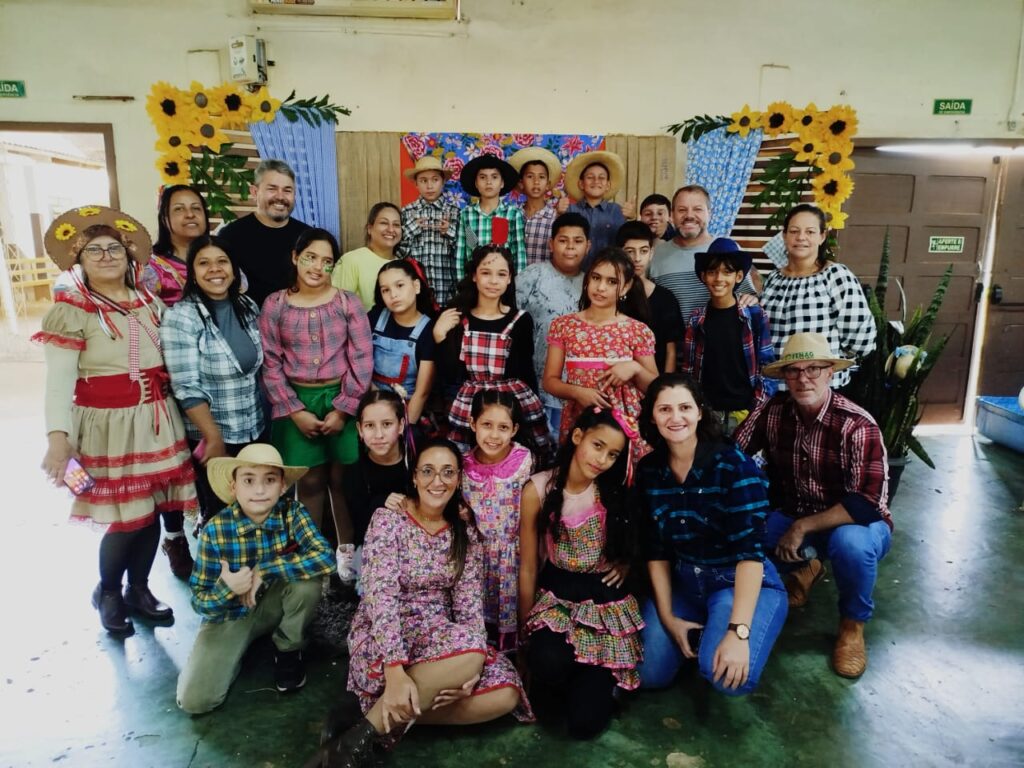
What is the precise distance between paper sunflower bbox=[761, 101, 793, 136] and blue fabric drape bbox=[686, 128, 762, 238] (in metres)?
0.09

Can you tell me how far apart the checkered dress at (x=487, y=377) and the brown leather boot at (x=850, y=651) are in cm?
136

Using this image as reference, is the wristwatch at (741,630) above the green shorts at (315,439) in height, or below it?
below

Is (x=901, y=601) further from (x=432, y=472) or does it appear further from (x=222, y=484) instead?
(x=222, y=484)

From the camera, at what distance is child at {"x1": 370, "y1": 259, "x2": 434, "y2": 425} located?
277 cm

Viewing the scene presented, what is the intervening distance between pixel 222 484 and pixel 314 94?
3.58m

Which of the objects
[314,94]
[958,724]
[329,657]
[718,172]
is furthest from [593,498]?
[314,94]

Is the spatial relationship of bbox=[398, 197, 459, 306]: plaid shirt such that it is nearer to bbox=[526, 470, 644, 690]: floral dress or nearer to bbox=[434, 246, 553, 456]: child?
bbox=[434, 246, 553, 456]: child

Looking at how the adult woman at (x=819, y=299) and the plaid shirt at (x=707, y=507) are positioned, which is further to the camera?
the adult woman at (x=819, y=299)

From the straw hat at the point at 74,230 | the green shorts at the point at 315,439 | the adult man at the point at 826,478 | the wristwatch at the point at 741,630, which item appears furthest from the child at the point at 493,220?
the wristwatch at the point at 741,630

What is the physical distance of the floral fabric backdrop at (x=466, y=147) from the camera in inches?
183

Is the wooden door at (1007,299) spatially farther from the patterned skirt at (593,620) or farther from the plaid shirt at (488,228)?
the patterned skirt at (593,620)

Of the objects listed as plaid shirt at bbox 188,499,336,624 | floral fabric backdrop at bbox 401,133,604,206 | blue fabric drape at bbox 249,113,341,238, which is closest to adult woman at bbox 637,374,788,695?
plaid shirt at bbox 188,499,336,624

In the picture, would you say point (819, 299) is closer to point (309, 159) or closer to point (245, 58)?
point (309, 159)

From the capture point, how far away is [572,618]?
7.22 ft
